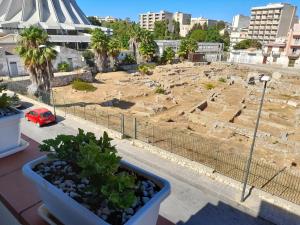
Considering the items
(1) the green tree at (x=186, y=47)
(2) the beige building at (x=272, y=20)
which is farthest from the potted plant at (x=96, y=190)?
(2) the beige building at (x=272, y=20)

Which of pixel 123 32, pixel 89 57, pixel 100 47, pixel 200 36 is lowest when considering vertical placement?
pixel 89 57

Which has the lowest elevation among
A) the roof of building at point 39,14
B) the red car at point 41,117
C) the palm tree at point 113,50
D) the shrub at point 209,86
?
the shrub at point 209,86

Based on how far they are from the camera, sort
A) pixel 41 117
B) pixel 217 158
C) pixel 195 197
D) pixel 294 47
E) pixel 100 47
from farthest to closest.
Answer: pixel 294 47 → pixel 100 47 → pixel 41 117 → pixel 217 158 → pixel 195 197

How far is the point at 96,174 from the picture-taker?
350 centimetres

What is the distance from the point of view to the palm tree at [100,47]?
49.0m

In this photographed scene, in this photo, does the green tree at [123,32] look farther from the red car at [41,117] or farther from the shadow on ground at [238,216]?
the shadow on ground at [238,216]

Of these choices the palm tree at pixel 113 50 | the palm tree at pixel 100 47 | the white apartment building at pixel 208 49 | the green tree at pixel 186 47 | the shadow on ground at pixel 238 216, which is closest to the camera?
the shadow on ground at pixel 238 216

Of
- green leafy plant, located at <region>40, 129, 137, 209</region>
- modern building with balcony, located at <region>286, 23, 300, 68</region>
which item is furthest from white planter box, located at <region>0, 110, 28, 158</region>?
modern building with balcony, located at <region>286, 23, 300, 68</region>

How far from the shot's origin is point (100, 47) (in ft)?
163

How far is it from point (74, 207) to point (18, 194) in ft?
5.12

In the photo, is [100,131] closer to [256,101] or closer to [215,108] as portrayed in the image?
[215,108]

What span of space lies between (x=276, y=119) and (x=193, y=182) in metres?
21.0

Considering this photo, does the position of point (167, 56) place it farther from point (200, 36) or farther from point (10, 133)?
point (10, 133)

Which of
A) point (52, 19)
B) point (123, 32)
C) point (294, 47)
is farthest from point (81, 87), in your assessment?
point (294, 47)
